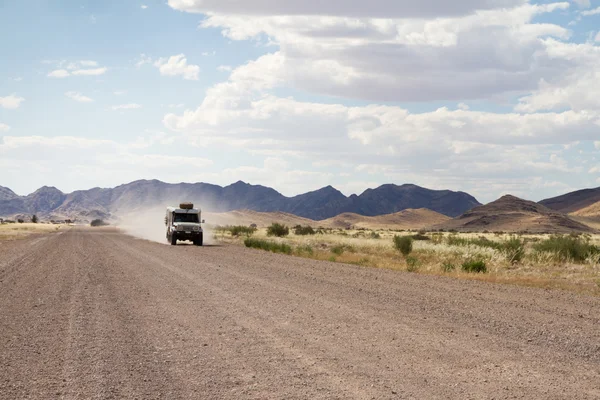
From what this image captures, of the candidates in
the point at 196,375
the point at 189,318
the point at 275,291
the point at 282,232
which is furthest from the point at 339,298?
the point at 282,232

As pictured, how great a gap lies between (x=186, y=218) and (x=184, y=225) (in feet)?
4.74

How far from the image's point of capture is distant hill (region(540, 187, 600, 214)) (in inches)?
7165

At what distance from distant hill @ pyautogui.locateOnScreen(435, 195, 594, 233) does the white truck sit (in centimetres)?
9019

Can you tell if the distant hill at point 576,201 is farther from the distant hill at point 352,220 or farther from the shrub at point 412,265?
the shrub at point 412,265

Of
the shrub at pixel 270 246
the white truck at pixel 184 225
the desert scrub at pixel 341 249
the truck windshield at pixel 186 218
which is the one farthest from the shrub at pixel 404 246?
the truck windshield at pixel 186 218

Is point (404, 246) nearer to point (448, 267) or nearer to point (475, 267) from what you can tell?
point (448, 267)

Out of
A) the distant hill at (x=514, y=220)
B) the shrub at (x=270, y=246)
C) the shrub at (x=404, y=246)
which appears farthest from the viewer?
the distant hill at (x=514, y=220)

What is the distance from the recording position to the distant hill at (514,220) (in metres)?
124

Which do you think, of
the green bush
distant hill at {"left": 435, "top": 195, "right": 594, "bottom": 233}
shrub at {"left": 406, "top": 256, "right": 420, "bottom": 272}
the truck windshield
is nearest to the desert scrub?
shrub at {"left": 406, "top": 256, "right": 420, "bottom": 272}

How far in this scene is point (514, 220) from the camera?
135875 millimetres

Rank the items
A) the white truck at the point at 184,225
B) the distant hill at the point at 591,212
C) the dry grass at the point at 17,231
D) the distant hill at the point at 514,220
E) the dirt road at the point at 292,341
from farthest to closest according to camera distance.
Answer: the distant hill at the point at 591,212 → the distant hill at the point at 514,220 → the dry grass at the point at 17,231 → the white truck at the point at 184,225 → the dirt road at the point at 292,341

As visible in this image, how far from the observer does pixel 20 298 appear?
48.6 feet

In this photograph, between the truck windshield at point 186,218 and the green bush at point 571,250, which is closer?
the green bush at point 571,250

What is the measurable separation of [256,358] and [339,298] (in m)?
6.62
